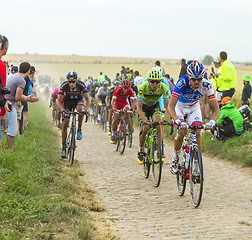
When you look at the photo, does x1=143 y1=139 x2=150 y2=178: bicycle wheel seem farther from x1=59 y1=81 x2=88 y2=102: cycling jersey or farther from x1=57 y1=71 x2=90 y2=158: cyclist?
x1=59 y1=81 x2=88 y2=102: cycling jersey

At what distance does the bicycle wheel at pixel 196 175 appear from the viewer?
23.6 feet

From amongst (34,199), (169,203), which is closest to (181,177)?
(169,203)

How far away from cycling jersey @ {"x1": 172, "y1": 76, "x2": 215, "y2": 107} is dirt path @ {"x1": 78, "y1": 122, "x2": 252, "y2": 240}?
5.84 feet

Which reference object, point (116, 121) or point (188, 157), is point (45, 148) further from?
point (188, 157)

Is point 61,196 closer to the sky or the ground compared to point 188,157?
closer to the ground

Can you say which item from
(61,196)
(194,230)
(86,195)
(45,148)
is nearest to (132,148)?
(45,148)

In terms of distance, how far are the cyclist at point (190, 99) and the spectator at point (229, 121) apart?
5.27 meters

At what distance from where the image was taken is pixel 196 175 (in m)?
7.35

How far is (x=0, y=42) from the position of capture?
6391 mm

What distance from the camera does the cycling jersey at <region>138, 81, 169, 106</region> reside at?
1023 cm

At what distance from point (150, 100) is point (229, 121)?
398 cm

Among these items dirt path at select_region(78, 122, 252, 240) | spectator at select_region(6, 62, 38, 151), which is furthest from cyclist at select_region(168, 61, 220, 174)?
spectator at select_region(6, 62, 38, 151)

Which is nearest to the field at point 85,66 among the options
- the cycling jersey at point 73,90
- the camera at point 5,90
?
the cycling jersey at point 73,90

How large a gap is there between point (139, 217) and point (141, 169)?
4.25 metres
